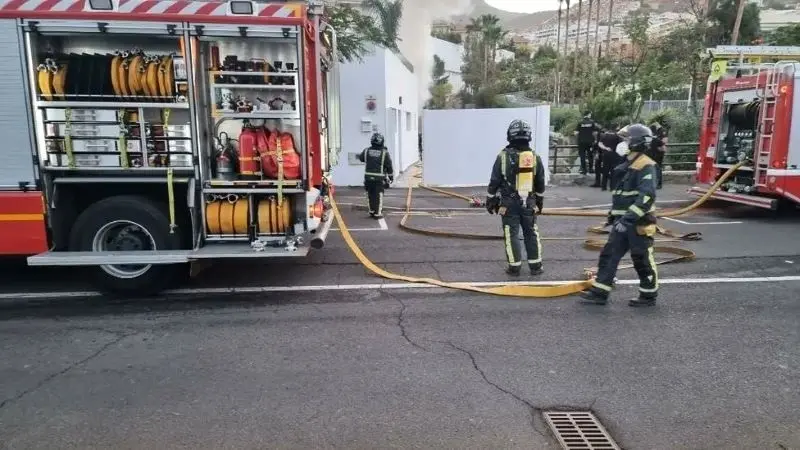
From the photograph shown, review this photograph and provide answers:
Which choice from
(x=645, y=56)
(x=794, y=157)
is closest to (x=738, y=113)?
(x=794, y=157)

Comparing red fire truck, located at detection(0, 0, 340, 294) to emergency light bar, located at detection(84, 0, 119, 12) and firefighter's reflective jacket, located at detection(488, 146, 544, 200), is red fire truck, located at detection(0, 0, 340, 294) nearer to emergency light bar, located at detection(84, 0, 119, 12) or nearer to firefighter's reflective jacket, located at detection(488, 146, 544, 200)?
emergency light bar, located at detection(84, 0, 119, 12)

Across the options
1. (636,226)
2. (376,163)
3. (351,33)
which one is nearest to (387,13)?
(351,33)

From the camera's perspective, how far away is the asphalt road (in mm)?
3385

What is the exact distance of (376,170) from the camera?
10.5 meters

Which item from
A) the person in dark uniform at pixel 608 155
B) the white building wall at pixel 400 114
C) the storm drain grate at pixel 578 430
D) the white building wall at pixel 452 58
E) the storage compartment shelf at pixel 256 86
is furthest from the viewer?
the white building wall at pixel 452 58

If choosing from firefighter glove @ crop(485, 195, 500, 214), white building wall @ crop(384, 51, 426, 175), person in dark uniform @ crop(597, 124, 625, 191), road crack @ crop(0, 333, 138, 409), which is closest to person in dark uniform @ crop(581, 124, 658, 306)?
firefighter glove @ crop(485, 195, 500, 214)

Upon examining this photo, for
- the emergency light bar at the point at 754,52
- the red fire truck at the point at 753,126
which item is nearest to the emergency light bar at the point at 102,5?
the red fire truck at the point at 753,126

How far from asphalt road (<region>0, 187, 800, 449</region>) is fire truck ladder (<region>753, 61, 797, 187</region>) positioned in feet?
12.9

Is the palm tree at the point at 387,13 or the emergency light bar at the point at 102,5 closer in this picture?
the emergency light bar at the point at 102,5

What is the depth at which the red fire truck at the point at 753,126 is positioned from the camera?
9.60 m

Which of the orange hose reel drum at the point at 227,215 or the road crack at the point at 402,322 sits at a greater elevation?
the orange hose reel drum at the point at 227,215

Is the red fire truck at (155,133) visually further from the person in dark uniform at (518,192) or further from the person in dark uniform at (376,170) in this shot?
the person in dark uniform at (376,170)

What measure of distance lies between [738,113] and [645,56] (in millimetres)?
24540

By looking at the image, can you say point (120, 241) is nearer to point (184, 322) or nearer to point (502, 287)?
point (184, 322)
